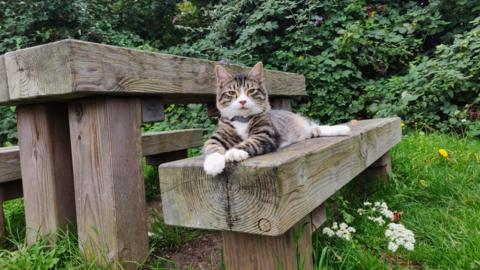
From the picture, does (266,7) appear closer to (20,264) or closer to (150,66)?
(150,66)

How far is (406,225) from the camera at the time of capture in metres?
2.20

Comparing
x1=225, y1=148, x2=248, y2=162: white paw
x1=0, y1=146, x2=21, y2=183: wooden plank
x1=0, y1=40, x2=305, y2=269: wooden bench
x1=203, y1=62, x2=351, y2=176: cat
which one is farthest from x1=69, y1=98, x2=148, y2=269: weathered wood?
x1=0, y1=146, x2=21, y2=183: wooden plank

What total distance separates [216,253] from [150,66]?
3.33ft

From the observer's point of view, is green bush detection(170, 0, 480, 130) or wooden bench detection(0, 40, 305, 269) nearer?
wooden bench detection(0, 40, 305, 269)

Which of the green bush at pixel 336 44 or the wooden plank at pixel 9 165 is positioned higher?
the green bush at pixel 336 44

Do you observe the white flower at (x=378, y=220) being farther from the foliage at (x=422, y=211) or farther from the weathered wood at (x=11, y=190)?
the weathered wood at (x=11, y=190)

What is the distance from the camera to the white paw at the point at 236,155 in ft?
4.28

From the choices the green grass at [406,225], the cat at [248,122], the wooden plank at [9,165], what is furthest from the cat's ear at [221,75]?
the wooden plank at [9,165]

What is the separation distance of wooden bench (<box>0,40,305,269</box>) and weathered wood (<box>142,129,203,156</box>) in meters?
1.07

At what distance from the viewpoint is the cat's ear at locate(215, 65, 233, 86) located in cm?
199

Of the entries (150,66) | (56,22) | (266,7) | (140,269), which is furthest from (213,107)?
(56,22)

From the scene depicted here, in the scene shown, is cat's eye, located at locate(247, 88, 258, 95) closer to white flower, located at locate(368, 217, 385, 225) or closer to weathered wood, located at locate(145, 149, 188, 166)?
white flower, located at locate(368, 217, 385, 225)

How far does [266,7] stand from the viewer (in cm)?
555

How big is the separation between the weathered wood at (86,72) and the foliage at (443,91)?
3.57 metres
